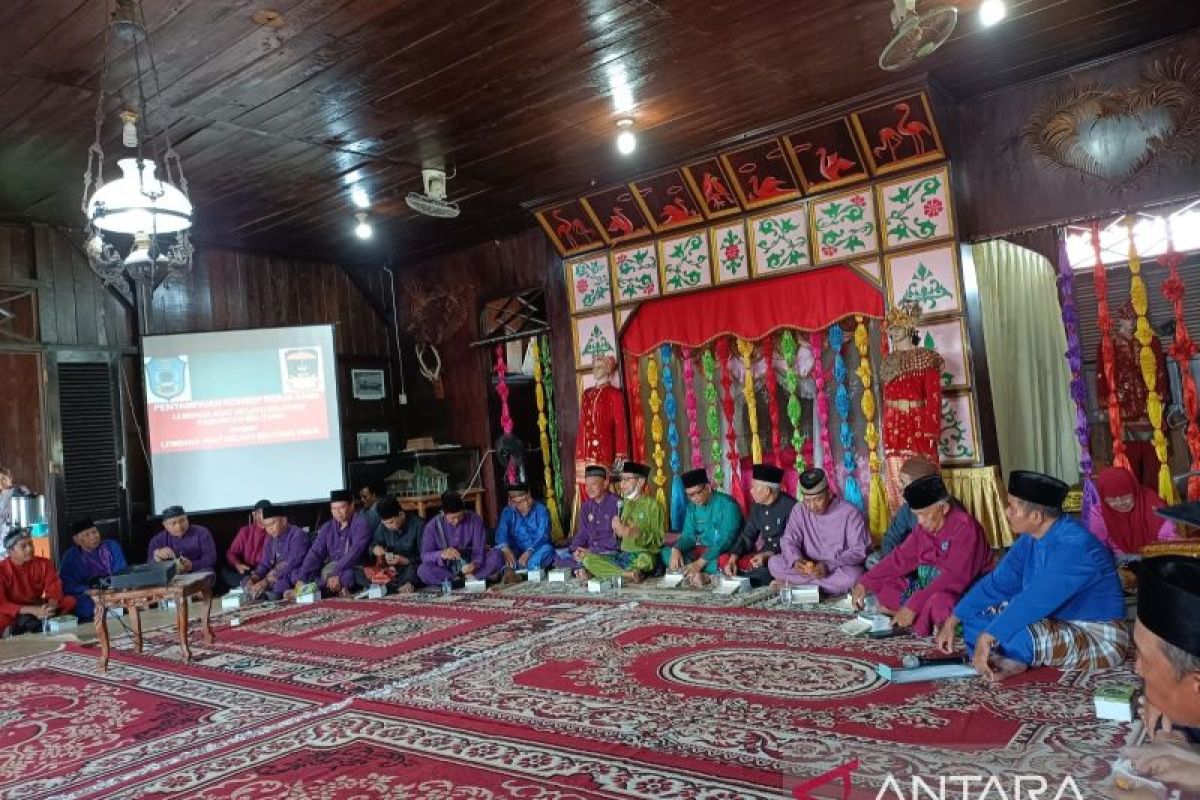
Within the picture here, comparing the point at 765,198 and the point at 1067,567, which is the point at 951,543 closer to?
the point at 1067,567

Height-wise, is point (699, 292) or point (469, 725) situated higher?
point (699, 292)

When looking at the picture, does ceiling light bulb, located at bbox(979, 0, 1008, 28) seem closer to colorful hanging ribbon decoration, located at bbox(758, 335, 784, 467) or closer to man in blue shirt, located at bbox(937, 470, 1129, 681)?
man in blue shirt, located at bbox(937, 470, 1129, 681)

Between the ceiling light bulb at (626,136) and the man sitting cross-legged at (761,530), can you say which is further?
the ceiling light bulb at (626,136)

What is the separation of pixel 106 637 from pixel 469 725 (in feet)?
8.29

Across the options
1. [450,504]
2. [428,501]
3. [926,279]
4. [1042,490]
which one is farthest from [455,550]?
[1042,490]

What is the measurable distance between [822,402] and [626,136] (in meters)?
2.45

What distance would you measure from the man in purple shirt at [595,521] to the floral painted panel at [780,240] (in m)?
2.01

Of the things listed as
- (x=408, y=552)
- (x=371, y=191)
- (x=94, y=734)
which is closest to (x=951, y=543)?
(x=94, y=734)

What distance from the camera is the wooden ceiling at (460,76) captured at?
4.22 meters

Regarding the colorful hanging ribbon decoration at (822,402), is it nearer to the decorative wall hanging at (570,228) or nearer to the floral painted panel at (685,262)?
the floral painted panel at (685,262)

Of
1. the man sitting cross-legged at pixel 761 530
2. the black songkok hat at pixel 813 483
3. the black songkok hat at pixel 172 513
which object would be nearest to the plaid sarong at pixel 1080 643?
the black songkok hat at pixel 813 483

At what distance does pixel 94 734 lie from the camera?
3459mm

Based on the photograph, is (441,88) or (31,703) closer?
(31,703)

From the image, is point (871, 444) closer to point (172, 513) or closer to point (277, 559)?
point (277, 559)
